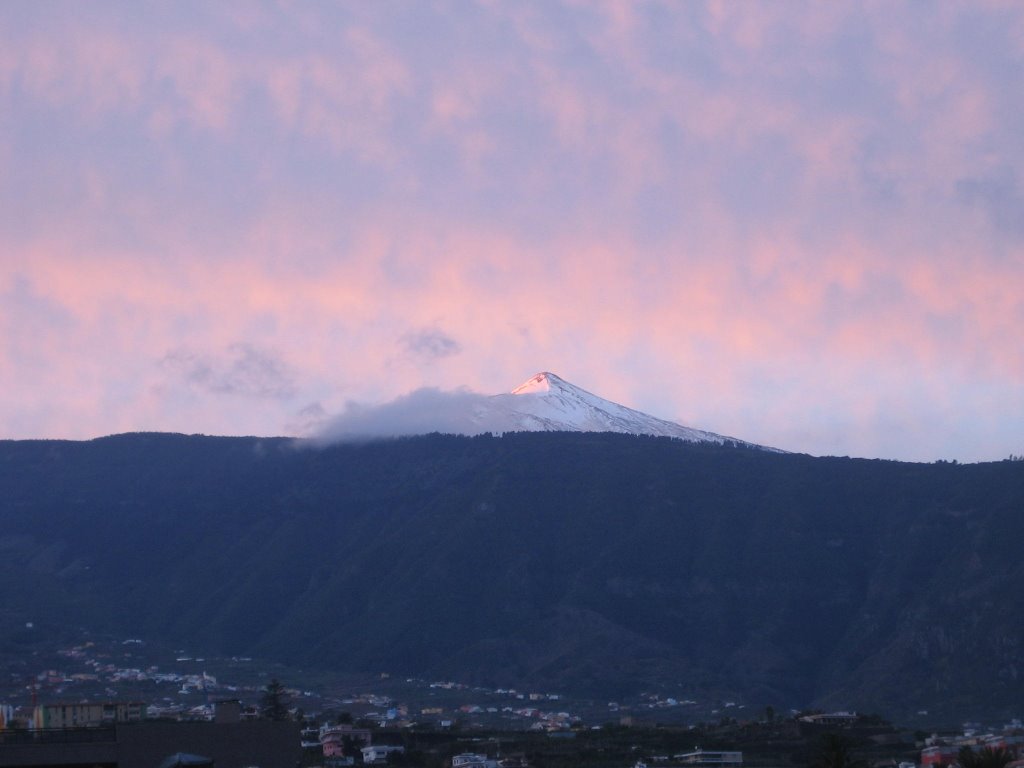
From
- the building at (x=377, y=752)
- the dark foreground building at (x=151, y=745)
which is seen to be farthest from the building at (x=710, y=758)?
the dark foreground building at (x=151, y=745)

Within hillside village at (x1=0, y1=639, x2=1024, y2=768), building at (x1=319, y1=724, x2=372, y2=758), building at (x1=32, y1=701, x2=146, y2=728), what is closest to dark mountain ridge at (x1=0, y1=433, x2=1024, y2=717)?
hillside village at (x1=0, y1=639, x2=1024, y2=768)

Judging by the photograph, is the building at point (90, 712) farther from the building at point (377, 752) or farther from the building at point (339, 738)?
the building at point (339, 738)

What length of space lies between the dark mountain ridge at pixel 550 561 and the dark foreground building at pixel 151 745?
7459 cm

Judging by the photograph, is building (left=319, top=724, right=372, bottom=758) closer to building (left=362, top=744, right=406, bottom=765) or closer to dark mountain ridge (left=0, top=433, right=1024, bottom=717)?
building (left=362, top=744, right=406, bottom=765)

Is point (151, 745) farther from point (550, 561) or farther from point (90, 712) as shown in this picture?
point (550, 561)

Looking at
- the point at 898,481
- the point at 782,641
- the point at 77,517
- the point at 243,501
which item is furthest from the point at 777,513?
the point at 77,517

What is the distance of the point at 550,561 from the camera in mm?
153625

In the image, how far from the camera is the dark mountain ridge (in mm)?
124562

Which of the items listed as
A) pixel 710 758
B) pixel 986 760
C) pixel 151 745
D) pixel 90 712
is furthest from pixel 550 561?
pixel 151 745

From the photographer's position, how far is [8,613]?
135 metres

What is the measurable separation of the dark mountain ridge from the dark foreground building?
74.6 m

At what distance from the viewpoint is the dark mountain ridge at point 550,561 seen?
124562 mm

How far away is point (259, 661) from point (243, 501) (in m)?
44.7

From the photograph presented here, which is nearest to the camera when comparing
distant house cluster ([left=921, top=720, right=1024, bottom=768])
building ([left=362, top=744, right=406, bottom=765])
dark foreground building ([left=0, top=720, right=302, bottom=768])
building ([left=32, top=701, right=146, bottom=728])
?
dark foreground building ([left=0, top=720, right=302, bottom=768])
